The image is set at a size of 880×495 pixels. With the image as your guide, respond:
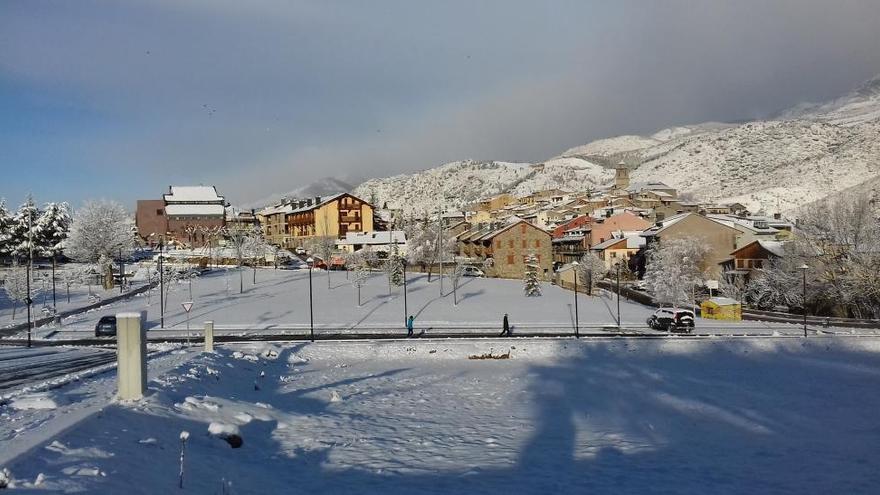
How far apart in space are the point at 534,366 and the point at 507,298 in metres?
33.6

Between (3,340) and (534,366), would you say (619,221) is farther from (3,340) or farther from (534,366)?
(3,340)

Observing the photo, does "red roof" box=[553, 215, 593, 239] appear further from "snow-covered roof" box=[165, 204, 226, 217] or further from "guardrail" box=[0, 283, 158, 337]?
"guardrail" box=[0, 283, 158, 337]

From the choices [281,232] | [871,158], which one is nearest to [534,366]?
[281,232]

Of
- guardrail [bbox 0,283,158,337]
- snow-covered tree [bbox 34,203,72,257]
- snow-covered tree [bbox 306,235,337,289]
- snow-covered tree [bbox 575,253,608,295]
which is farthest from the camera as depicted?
snow-covered tree [bbox 306,235,337,289]

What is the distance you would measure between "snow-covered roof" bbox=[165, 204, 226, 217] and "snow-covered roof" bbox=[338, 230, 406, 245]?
33.4 m

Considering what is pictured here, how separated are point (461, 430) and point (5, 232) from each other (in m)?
94.1

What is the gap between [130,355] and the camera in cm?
1338

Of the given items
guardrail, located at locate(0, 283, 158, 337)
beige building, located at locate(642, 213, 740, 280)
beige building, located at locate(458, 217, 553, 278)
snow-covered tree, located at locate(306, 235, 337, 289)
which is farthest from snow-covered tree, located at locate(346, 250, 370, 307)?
beige building, located at locate(642, 213, 740, 280)

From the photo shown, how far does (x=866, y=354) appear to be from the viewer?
36.2 meters

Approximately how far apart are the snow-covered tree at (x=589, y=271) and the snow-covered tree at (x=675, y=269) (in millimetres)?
6514

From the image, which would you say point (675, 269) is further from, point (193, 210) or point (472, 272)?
point (193, 210)

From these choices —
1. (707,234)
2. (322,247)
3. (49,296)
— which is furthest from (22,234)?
(707,234)

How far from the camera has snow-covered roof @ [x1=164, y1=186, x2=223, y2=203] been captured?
134 m

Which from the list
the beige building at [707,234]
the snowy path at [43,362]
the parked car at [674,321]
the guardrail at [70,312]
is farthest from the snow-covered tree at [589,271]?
the snowy path at [43,362]
